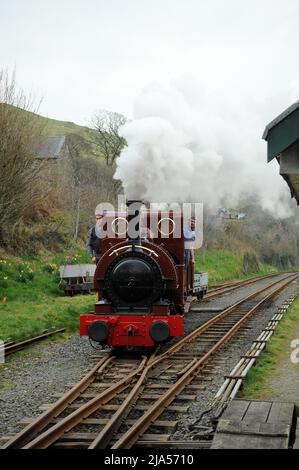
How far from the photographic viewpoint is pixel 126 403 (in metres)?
6.54

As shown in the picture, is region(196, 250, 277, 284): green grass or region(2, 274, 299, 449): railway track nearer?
region(2, 274, 299, 449): railway track

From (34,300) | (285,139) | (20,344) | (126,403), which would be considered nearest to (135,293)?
(20,344)

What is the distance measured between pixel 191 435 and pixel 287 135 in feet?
10.2

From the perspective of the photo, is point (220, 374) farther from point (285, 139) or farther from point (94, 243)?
point (285, 139)

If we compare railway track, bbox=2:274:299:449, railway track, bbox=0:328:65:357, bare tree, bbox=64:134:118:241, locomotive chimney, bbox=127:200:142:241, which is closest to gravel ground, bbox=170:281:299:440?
railway track, bbox=2:274:299:449

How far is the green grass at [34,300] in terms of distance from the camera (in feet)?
41.2

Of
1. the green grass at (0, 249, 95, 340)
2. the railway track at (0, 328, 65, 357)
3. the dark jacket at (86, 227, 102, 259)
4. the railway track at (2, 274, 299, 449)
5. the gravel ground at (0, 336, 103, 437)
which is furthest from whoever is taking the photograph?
the green grass at (0, 249, 95, 340)

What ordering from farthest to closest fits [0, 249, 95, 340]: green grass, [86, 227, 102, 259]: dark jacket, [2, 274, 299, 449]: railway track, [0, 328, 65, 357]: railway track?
[0, 249, 95, 340]: green grass, [86, 227, 102, 259]: dark jacket, [0, 328, 65, 357]: railway track, [2, 274, 299, 449]: railway track

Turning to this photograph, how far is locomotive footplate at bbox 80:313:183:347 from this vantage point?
31.1ft

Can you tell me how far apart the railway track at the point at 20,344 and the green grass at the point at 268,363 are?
4411 millimetres

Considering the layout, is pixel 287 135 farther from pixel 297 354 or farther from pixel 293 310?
pixel 293 310

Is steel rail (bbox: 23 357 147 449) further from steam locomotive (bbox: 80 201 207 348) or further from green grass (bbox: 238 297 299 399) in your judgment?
green grass (bbox: 238 297 299 399)

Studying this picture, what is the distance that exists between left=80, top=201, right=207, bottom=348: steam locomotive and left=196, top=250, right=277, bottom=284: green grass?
22.7 m

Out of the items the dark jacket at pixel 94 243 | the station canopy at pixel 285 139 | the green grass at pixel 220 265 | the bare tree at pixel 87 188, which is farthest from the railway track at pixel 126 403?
the green grass at pixel 220 265
